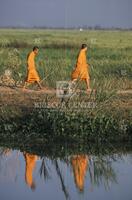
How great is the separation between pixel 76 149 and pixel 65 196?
3.37 meters

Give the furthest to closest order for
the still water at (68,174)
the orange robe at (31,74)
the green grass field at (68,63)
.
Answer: the green grass field at (68,63) → the orange robe at (31,74) → the still water at (68,174)

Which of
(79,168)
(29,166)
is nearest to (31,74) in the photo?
(29,166)

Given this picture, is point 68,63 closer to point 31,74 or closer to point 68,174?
point 31,74

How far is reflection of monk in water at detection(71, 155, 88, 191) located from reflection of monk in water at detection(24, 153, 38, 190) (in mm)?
679

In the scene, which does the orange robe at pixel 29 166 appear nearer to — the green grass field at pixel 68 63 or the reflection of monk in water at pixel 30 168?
the reflection of monk in water at pixel 30 168

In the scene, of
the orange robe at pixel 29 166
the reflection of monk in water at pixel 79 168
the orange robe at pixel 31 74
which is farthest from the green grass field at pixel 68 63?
the orange robe at pixel 29 166

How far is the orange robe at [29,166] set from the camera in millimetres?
14428

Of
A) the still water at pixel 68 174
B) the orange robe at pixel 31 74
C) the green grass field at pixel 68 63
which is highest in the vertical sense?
the green grass field at pixel 68 63

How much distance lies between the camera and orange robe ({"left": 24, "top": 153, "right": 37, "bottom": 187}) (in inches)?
568

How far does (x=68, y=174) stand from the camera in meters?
14.9

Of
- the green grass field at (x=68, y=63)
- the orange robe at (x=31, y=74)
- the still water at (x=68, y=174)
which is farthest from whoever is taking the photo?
the green grass field at (x=68, y=63)

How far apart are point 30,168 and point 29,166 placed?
190 mm

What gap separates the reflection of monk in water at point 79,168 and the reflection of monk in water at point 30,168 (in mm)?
679

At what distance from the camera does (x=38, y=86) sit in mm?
20766
